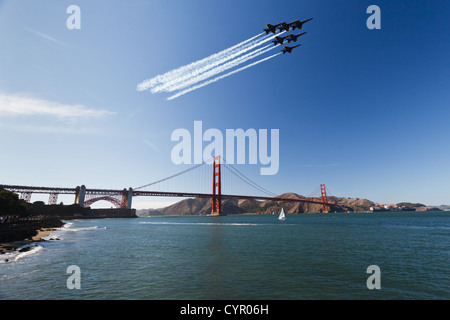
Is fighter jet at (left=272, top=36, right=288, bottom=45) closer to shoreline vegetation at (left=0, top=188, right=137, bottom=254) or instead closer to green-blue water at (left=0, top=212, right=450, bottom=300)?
green-blue water at (left=0, top=212, right=450, bottom=300)

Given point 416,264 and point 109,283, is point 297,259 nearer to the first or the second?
point 416,264

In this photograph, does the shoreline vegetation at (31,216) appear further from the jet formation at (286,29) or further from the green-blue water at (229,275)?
the jet formation at (286,29)

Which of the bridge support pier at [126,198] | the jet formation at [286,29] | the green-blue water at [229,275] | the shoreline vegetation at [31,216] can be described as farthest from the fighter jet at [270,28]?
the bridge support pier at [126,198]

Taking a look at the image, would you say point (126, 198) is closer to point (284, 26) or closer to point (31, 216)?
point (31, 216)

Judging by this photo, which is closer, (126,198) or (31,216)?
(31,216)

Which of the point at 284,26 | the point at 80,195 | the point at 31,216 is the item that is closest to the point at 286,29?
the point at 284,26

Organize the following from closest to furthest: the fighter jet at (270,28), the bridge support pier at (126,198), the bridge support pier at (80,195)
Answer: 1. the fighter jet at (270,28)
2. the bridge support pier at (80,195)
3. the bridge support pier at (126,198)

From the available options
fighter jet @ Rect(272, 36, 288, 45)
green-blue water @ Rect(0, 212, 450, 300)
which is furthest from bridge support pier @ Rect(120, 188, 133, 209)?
fighter jet @ Rect(272, 36, 288, 45)
